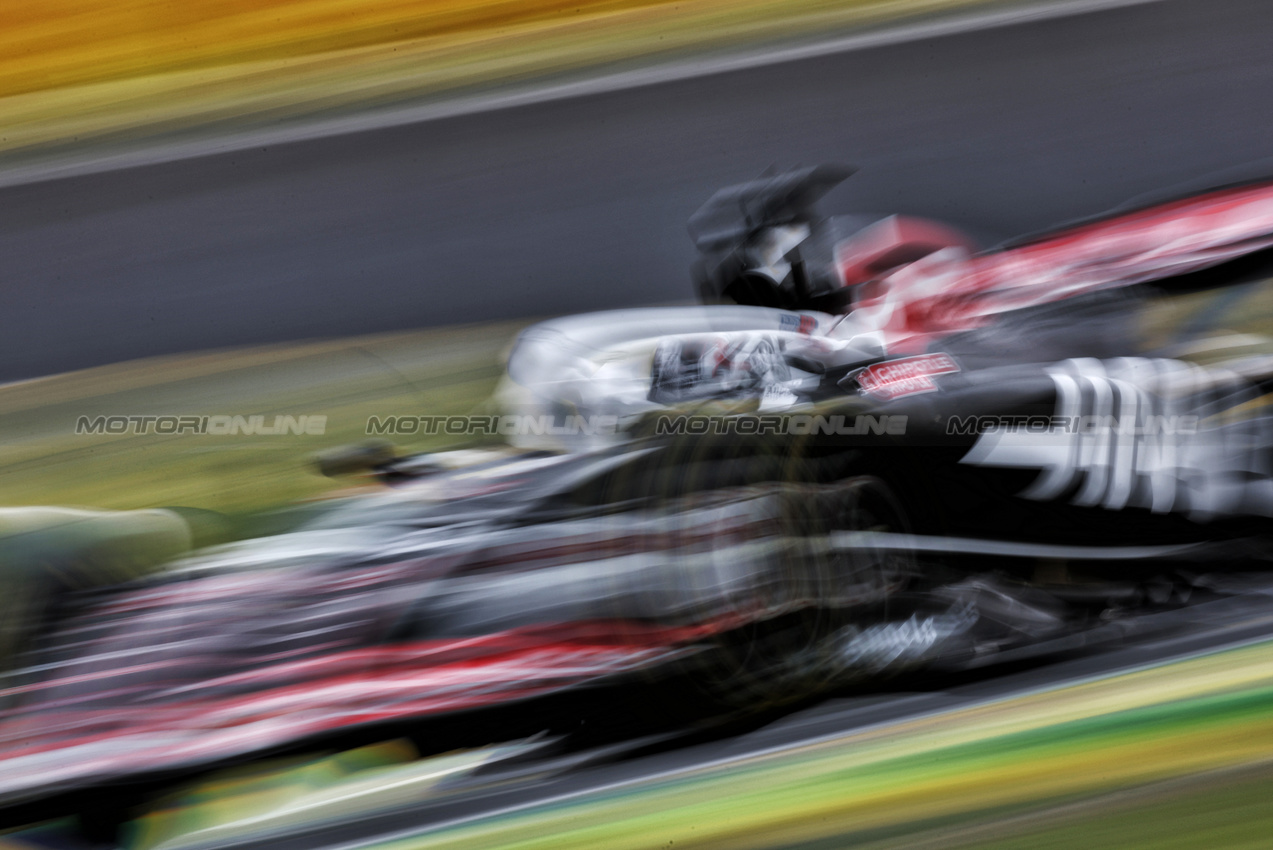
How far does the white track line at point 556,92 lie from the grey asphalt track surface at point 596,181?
0.02 m

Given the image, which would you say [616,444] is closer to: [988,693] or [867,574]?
[867,574]

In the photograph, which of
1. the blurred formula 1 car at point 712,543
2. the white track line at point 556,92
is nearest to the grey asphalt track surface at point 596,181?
the white track line at point 556,92

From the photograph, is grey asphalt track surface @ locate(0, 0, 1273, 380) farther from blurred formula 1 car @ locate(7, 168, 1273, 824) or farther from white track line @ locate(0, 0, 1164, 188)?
blurred formula 1 car @ locate(7, 168, 1273, 824)

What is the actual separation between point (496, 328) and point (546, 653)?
0.99 m

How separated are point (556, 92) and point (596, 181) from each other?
21cm

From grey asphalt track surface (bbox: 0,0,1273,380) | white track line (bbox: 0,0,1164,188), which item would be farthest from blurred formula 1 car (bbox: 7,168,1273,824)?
white track line (bbox: 0,0,1164,188)

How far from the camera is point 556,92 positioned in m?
2.15

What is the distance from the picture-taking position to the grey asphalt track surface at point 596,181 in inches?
82.0

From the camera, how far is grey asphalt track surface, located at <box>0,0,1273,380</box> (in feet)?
6.83

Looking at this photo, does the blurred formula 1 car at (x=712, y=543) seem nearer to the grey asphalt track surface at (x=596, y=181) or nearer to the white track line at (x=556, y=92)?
the grey asphalt track surface at (x=596, y=181)

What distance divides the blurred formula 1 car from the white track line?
2.41 ft

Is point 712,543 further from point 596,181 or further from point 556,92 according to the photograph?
point 556,92

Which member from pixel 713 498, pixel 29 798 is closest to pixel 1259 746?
pixel 713 498

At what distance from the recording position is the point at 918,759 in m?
1.41
